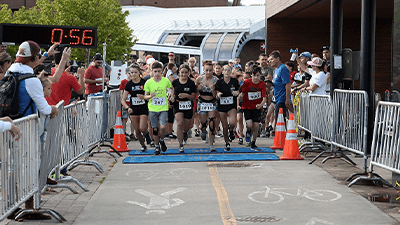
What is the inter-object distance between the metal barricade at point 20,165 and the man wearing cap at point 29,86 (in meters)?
0.22

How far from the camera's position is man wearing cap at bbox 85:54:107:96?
1418 cm

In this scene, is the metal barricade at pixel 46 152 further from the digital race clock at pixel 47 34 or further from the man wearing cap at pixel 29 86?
the digital race clock at pixel 47 34

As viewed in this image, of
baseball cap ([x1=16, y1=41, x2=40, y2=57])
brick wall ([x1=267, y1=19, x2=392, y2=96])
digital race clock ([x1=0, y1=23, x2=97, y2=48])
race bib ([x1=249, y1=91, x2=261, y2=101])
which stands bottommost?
race bib ([x1=249, y1=91, x2=261, y2=101])

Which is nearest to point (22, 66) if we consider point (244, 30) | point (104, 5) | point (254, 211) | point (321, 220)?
point (254, 211)

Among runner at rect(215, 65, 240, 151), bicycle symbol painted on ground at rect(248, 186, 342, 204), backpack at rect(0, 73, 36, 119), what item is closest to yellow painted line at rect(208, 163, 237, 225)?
bicycle symbol painted on ground at rect(248, 186, 342, 204)

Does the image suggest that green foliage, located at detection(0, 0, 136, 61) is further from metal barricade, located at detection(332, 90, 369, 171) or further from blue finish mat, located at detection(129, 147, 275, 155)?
metal barricade, located at detection(332, 90, 369, 171)

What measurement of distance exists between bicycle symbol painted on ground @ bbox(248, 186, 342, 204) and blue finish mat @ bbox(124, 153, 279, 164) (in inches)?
122

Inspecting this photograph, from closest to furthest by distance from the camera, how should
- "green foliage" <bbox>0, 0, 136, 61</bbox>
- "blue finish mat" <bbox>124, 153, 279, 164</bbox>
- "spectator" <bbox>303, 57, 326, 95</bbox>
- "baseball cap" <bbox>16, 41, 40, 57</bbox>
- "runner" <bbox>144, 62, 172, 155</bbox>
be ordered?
"baseball cap" <bbox>16, 41, 40, 57</bbox> < "blue finish mat" <bbox>124, 153, 279, 164</bbox> < "runner" <bbox>144, 62, 172, 155</bbox> < "spectator" <bbox>303, 57, 326, 95</bbox> < "green foliage" <bbox>0, 0, 136, 61</bbox>

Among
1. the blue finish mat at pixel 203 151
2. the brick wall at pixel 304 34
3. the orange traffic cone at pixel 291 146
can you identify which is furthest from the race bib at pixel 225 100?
the brick wall at pixel 304 34

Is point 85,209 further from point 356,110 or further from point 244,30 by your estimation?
point 244,30

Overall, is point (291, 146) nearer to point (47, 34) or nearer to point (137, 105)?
point (137, 105)

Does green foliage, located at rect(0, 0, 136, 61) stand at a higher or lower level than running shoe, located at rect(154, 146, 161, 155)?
higher

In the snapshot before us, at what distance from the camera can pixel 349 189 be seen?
307 inches

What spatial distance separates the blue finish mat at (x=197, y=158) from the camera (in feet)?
35.5
